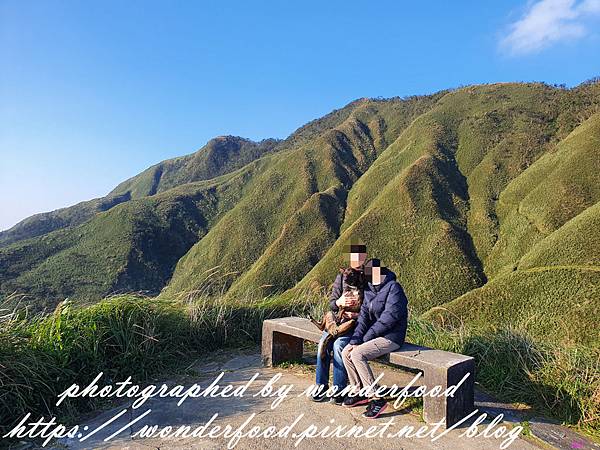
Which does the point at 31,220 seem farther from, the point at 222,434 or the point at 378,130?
the point at 222,434

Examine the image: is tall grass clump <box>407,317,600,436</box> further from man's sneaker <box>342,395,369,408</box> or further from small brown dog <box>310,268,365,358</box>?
small brown dog <box>310,268,365,358</box>

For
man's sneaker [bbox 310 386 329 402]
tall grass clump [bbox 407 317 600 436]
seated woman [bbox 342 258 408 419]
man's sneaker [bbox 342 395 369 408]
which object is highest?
seated woman [bbox 342 258 408 419]

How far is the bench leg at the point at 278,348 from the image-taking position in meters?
5.93

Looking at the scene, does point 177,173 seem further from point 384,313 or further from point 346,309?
point 384,313

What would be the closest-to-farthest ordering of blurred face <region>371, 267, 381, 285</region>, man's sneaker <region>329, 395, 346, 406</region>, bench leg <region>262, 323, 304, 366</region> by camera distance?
blurred face <region>371, 267, 381, 285</region> < man's sneaker <region>329, 395, 346, 406</region> < bench leg <region>262, 323, 304, 366</region>

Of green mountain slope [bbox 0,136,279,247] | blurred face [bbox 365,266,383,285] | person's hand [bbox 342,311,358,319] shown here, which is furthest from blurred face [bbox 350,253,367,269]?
green mountain slope [bbox 0,136,279,247]

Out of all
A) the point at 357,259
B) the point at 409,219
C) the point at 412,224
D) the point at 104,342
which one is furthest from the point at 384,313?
the point at 409,219

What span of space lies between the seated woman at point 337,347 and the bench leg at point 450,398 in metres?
0.89

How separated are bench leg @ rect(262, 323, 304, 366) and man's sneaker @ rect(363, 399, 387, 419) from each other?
1.86 meters

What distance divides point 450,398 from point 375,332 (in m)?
0.89

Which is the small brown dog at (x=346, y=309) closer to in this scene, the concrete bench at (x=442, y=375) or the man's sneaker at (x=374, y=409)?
the concrete bench at (x=442, y=375)

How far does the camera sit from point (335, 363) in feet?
15.4

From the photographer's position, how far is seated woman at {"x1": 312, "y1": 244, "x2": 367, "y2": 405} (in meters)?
4.65

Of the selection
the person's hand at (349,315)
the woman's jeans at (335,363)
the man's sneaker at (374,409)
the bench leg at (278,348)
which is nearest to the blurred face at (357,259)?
the person's hand at (349,315)
